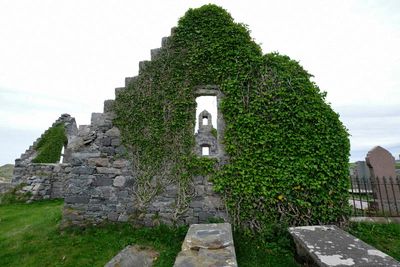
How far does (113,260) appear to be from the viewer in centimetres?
429

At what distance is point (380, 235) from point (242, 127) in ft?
13.3

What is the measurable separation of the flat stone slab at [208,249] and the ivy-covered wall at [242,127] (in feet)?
5.37

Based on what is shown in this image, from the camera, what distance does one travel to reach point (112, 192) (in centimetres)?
588

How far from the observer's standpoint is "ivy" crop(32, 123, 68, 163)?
12789mm

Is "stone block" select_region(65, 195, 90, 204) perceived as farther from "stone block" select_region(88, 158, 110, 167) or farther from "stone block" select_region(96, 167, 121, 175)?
"stone block" select_region(88, 158, 110, 167)

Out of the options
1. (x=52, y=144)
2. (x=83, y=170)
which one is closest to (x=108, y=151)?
(x=83, y=170)

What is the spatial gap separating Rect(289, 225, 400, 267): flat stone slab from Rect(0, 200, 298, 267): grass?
73cm

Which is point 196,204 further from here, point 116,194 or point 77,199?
point 77,199

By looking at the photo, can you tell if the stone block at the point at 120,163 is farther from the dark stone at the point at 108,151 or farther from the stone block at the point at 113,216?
the stone block at the point at 113,216

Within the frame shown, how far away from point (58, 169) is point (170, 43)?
9.08 m

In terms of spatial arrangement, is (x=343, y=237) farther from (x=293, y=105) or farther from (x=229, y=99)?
(x=229, y=99)

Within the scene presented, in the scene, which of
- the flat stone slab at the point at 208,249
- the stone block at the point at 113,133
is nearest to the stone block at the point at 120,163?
the stone block at the point at 113,133

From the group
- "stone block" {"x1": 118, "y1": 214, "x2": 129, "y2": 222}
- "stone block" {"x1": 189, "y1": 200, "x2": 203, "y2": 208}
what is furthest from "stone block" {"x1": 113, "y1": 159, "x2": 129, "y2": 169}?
"stone block" {"x1": 189, "y1": 200, "x2": 203, "y2": 208}

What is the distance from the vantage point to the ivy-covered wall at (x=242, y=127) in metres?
5.43
